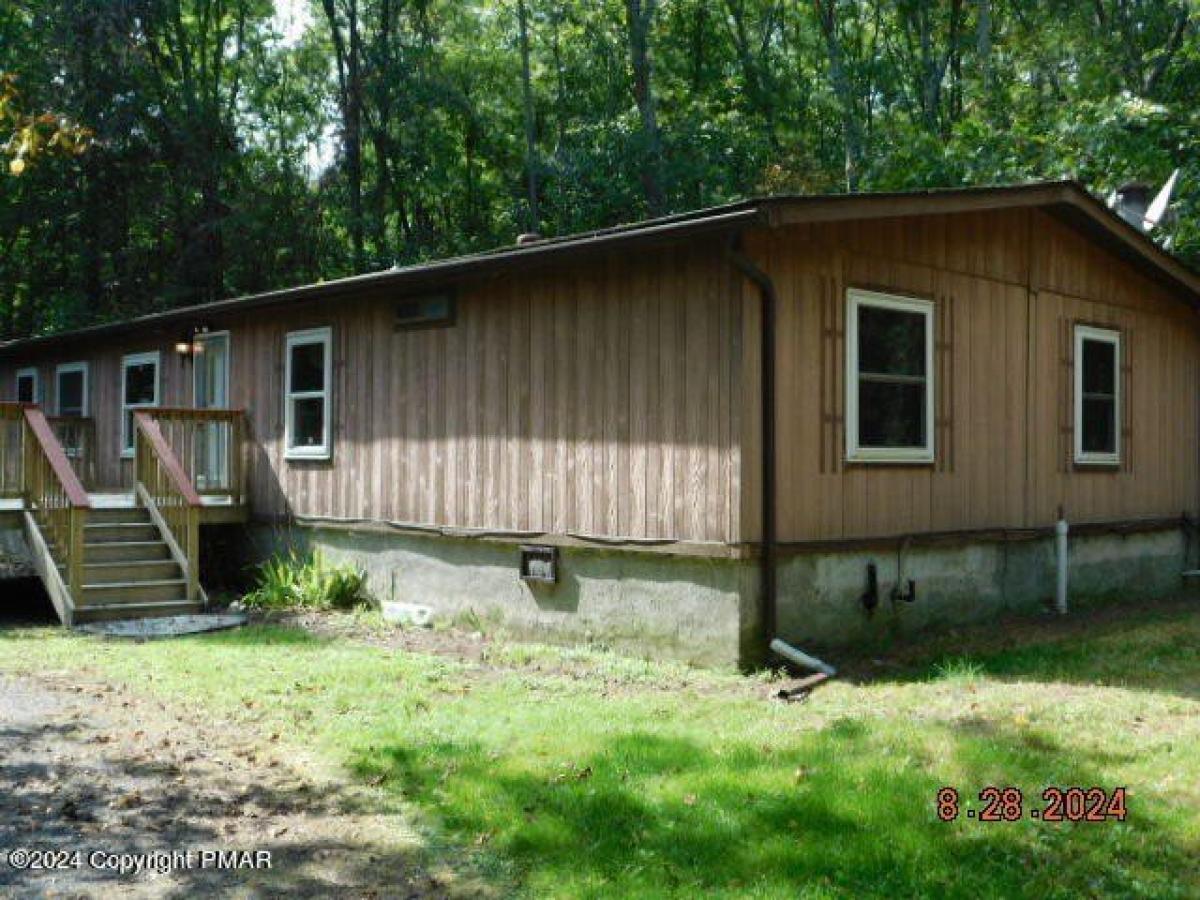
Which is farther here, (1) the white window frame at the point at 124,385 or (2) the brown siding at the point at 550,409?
(1) the white window frame at the point at 124,385

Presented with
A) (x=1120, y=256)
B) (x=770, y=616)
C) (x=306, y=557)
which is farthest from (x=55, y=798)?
(x=1120, y=256)

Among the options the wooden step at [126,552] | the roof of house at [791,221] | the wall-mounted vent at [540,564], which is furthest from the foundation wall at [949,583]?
the wooden step at [126,552]

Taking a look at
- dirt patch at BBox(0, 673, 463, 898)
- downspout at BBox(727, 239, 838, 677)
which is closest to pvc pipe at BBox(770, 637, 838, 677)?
downspout at BBox(727, 239, 838, 677)

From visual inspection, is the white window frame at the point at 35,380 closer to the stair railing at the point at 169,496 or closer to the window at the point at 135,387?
the window at the point at 135,387

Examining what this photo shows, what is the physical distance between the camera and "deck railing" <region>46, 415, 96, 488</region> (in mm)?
15859

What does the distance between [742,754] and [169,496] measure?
790cm

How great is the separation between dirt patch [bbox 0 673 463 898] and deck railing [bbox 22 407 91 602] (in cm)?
378

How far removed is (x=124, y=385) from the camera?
1544cm

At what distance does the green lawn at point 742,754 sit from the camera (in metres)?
4.24

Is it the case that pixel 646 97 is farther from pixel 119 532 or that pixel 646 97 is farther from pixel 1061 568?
pixel 1061 568

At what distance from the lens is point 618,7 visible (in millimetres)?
28297

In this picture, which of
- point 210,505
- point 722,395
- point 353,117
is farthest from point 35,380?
point 722,395

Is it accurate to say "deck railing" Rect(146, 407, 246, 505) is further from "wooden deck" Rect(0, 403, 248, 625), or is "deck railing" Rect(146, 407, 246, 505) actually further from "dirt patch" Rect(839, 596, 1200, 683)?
"dirt patch" Rect(839, 596, 1200, 683)

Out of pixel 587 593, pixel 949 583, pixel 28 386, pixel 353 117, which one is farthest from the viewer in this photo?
pixel 353 117
